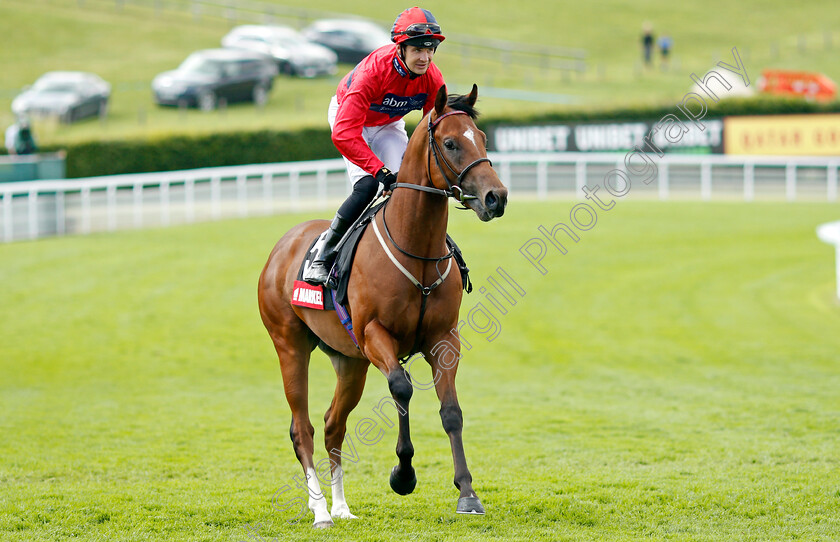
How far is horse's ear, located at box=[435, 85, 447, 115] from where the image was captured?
472 centimetres

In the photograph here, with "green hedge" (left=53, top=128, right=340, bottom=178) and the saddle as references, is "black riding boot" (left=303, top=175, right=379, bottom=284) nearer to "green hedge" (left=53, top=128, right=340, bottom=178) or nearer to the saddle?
the saddle

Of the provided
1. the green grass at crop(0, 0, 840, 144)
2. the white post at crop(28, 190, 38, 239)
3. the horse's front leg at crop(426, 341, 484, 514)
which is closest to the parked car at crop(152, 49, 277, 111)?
the green grass at crop(0, 0, 840, 144)

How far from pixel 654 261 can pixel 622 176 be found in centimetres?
697

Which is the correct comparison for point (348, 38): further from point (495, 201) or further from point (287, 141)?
point (495, 201)

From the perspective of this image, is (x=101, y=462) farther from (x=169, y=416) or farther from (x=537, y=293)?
(x=537, y=293)

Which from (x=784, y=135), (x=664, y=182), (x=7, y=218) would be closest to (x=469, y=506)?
(x=7, y=218)

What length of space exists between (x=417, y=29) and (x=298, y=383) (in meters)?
2.26

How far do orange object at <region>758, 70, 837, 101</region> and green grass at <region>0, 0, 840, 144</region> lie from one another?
4.04m

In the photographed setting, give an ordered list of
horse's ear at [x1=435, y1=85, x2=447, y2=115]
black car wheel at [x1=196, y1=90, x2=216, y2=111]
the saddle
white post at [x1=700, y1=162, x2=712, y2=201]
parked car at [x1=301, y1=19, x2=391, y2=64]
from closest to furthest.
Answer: horse's ear at [x1=435, y1=85, x2=447, y2=115] < the saddle < white post at [x1=700, y1=162, x2=712, y2=201] < black car wheel at [x1=196, y1=90, x2=216, y2=111] < parked car at [x1=301, y1=19, x2=391, y2=64]

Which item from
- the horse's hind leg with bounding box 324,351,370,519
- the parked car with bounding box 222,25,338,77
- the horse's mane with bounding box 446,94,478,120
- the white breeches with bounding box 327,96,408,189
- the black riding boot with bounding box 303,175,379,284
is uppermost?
the parked car with bounding box 222,25,338,77

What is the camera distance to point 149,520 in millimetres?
5117

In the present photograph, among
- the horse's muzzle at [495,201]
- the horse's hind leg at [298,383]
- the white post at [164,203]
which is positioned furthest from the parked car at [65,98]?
the horse's muzzle at [495,201]

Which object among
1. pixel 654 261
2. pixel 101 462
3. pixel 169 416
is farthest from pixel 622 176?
pixel 101 462

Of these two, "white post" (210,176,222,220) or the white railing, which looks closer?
the white railing
